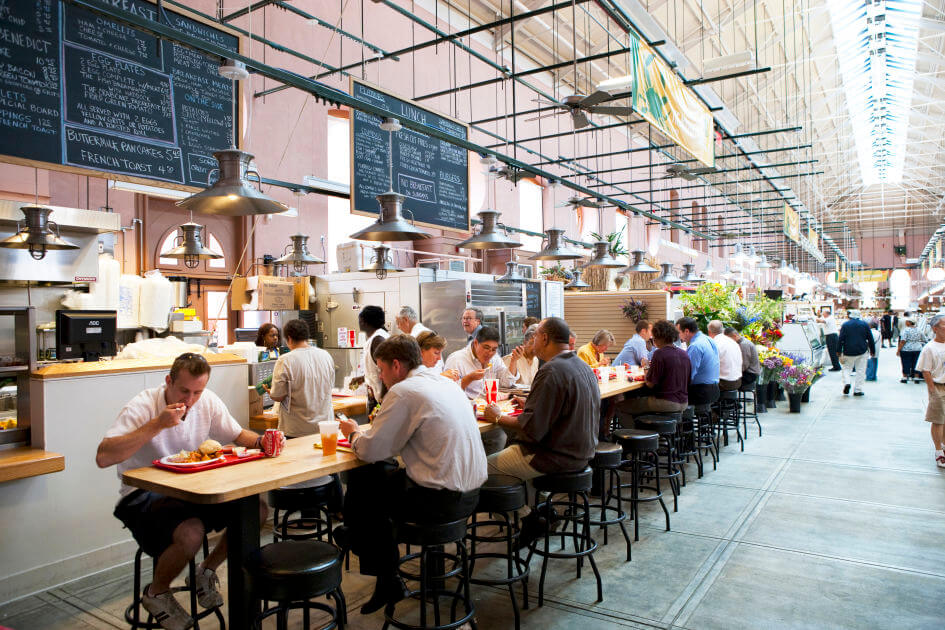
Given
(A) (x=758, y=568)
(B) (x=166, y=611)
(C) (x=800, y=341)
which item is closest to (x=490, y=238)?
(A) (x=758, y=568)

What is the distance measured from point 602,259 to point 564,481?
12.0 feet

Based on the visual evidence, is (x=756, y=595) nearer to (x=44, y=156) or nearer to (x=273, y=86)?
(x=44, y=156)

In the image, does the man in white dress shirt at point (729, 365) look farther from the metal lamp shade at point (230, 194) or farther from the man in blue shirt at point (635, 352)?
the metal lamp shade at point (230, 194)

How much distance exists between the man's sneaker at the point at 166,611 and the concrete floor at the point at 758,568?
0.46 metres

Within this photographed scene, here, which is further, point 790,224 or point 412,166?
point 790,224

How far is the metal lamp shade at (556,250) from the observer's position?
18.7 ft

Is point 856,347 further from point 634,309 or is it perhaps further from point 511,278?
point 511,278

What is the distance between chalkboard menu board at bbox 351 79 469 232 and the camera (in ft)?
16.7

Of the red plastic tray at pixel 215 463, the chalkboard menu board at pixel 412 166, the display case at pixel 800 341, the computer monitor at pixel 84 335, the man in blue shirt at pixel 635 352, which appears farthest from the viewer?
the display case at pixel 800 341

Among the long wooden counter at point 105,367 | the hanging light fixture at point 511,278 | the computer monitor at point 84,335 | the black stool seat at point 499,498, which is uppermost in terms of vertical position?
the hanging light fixture at point 511,278

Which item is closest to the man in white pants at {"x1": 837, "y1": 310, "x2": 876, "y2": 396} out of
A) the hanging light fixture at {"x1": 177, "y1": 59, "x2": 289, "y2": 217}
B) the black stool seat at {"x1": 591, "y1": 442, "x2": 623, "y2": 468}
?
the black stool seat at {"x1": 591, "y1": 442, "x2": 623, "y2": 468}

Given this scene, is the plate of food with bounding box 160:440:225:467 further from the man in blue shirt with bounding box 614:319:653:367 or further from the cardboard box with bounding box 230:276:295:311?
the man in blue shirt with bounding box 614:319:653:367

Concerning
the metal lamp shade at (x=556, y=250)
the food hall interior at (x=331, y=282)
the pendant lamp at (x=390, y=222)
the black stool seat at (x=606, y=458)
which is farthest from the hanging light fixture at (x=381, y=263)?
the black stool seat at (x=606, y=458)

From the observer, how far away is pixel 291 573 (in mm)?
2354
